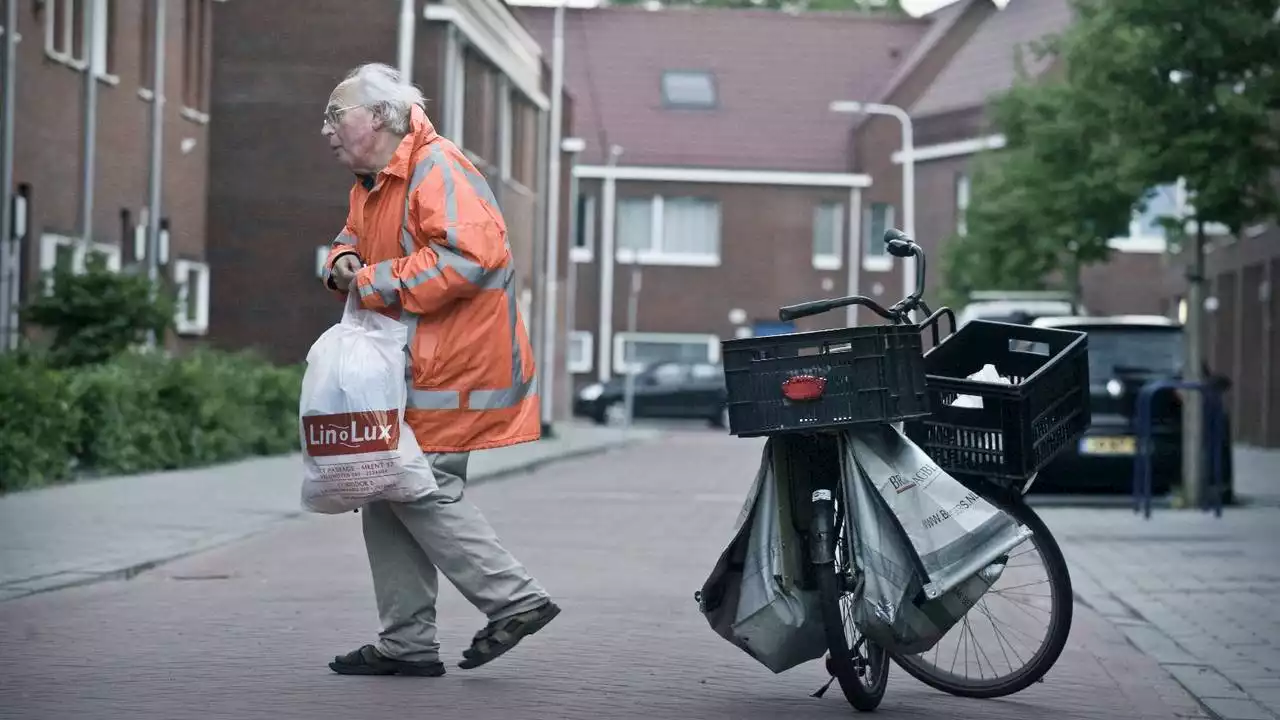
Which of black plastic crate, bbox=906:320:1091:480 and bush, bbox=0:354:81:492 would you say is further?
bush, bbox=0:354:81:492

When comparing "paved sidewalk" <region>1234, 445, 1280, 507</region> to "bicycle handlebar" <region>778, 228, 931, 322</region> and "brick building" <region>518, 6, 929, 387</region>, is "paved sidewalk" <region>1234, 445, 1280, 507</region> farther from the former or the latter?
"brick building" <region>518, 6, 929, 387</region>

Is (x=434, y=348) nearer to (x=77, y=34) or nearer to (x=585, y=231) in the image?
(x=77, y=34)

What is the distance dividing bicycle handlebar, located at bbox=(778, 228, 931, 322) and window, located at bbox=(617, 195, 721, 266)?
170 ft

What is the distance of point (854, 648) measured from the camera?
673 centimetres

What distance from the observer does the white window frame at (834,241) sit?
59.1 metres

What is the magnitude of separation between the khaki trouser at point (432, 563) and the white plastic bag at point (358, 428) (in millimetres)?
146

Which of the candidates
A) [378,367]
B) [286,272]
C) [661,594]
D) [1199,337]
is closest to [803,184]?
[286,272]

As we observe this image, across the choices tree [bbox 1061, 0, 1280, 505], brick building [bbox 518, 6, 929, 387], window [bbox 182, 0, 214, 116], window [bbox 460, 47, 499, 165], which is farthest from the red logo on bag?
brick building [bbox 518, 6, 929, 387]

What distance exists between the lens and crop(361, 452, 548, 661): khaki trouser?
6957 millimetres

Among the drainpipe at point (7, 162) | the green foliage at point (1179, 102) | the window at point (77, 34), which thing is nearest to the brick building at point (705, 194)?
the window at point (77, 34)

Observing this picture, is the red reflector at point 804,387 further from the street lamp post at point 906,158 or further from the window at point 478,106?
the street lamp post at point 906,158

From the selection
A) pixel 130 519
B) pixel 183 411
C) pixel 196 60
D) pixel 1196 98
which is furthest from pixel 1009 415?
pixel 196 60

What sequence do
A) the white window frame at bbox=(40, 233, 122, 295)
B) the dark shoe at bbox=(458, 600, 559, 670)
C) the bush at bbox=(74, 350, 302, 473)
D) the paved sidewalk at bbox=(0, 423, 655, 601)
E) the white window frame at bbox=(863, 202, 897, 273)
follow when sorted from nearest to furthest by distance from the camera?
the dark shoe at bbox=(458, 600, 559, 670) → the paved sidewalk at bbox=(0, 423, 655, 601) → the bush at bbox=(74, 350, 302, 473) → the white window frame at bbox=(40, 233, 122, 295) → the white window frame at bbox=(863, 202, 897, 273)

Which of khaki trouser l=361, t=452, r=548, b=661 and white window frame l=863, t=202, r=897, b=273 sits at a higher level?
white window frame l=863, t=202, r=897, b=273
